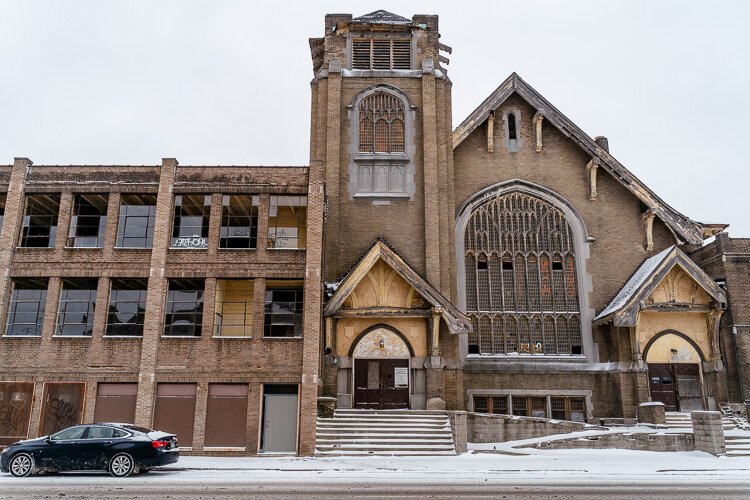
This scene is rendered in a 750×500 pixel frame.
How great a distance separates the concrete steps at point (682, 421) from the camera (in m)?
24.6

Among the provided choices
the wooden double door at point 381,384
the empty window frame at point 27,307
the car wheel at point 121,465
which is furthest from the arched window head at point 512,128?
the car wheel at point 121,465

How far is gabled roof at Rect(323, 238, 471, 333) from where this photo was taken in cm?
2444

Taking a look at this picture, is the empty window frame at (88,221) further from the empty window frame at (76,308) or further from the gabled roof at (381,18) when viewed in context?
the gabled roof at (381,18)

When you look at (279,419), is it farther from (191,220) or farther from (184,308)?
(191,220)

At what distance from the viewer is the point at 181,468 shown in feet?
56.8

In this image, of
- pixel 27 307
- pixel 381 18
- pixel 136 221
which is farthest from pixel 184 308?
pixel 381 18

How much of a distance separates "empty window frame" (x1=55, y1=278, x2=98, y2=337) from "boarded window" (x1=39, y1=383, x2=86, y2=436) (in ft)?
6.23

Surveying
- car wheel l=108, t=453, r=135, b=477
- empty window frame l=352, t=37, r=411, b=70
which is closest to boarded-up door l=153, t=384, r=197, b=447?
Answer: car wheel l=108, t=453, r=135, b=477

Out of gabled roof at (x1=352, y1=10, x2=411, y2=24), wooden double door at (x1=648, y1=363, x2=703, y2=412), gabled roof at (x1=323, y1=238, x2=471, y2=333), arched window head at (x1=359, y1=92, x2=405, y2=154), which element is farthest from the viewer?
gabled roof at (x1=352, y1=10, x2=411, y2=24)

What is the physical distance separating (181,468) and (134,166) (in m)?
12.1

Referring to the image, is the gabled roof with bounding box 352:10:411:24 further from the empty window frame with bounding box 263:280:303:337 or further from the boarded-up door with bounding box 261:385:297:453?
the boarded-up door with bounding box 261:385:297:453

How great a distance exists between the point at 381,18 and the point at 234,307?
51.4ft

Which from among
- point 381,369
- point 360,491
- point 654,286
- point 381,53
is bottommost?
point 360,491

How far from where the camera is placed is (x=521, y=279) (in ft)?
93.0
